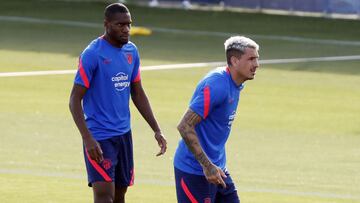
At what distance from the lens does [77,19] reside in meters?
33.9

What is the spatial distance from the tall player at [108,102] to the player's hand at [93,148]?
0.01 meters

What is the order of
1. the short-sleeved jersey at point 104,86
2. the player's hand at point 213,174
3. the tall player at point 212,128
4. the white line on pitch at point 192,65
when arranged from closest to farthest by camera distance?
the player's hand at point 213,174, the tall player at point 212,128, the short-sleeved jersey at point 104,86, the white line on pitch at point 192,65

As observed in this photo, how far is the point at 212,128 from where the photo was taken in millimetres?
10086

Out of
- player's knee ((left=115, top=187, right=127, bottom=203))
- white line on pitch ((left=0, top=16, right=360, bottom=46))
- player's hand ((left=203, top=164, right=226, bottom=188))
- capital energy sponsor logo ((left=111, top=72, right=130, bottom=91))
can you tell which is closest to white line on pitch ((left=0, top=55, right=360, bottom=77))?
white line on pitch ((left=0, top=16, right=360, bottom=46))

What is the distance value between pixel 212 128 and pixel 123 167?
5.63 ft

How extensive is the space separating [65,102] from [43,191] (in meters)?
7.89

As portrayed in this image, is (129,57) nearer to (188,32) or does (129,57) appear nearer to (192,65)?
(192,65)

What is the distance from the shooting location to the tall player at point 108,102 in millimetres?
11219

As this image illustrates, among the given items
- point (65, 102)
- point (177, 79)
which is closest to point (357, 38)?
point (177, 79)

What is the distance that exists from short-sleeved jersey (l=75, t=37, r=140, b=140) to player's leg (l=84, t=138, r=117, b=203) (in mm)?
184

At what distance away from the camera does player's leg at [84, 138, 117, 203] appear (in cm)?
1121

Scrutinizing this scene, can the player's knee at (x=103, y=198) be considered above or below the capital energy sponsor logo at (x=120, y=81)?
below

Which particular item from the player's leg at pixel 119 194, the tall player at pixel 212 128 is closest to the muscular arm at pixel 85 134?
the player's leg at pixel 119 194

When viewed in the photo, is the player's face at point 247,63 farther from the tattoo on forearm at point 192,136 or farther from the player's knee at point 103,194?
the player's knee at point 103,194
